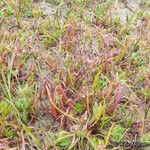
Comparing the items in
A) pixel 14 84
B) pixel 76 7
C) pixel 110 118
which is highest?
pixel 76 7

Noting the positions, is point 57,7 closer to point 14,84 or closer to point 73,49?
point 73,49

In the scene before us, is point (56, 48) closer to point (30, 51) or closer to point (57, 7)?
point (30, 51)

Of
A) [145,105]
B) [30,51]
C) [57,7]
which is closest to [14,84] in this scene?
[30,51]

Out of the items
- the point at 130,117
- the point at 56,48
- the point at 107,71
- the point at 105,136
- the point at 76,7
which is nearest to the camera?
the point at 105,136

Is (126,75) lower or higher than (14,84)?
higher

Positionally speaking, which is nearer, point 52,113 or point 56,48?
point 52,113

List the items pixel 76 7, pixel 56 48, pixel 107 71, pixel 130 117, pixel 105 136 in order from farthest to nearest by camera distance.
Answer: pixel 76 7
pixel 56 48
pixel 107 71
pixel 130 117
pixel 105 136
